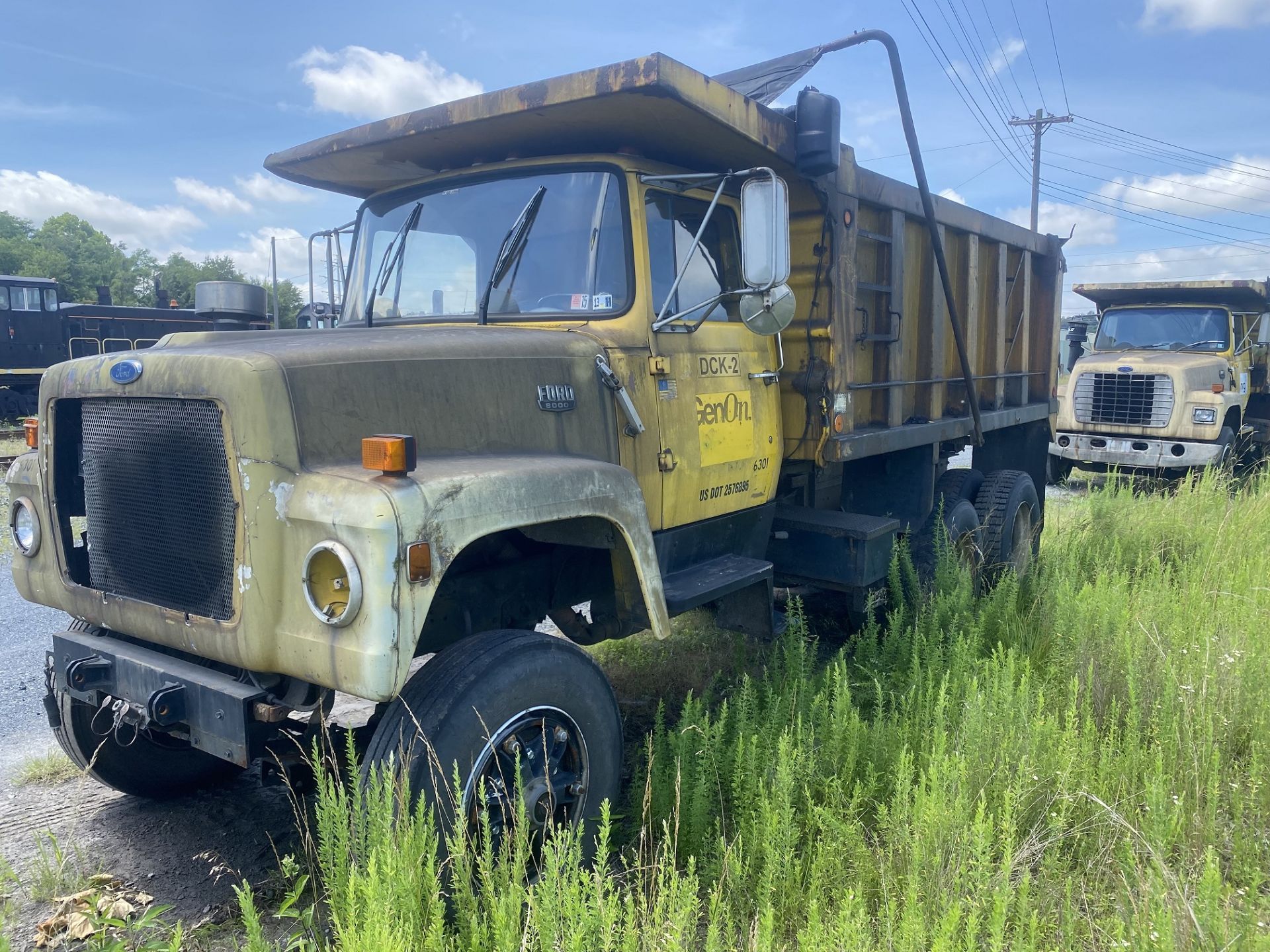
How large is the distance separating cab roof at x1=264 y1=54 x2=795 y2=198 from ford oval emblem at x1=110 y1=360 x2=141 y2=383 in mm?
1584

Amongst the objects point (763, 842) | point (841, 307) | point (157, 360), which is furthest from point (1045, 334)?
point (157, 360)

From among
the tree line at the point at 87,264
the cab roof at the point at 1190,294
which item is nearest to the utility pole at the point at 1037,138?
the cab roof at the point at 1190,294

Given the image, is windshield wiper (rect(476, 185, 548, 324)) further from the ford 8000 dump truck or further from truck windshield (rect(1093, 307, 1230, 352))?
truck windshield (rect(1093, 307, 1230, 352))

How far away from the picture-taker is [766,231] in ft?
11.3

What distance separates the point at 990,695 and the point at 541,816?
6.32ft

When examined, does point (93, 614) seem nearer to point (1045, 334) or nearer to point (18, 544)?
point (18, 544)

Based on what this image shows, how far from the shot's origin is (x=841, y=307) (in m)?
4.71

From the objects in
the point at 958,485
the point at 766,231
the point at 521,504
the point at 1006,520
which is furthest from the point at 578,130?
the point at 1006,520

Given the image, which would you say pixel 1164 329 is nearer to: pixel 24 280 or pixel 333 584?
pixel 333 584

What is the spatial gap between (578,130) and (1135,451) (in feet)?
34.6

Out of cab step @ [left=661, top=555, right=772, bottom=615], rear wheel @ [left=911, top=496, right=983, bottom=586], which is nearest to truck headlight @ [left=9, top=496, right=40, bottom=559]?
cab step @ [left=661, top=555, right=772, bottom=615]

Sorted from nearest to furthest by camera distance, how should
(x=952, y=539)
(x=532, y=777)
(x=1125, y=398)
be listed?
(x=532, y=777) → (x=952, y=539) → (x=1125, y=398)

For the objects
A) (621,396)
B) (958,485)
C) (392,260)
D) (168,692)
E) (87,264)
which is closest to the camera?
(168,692)

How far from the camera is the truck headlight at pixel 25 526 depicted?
132 inches
